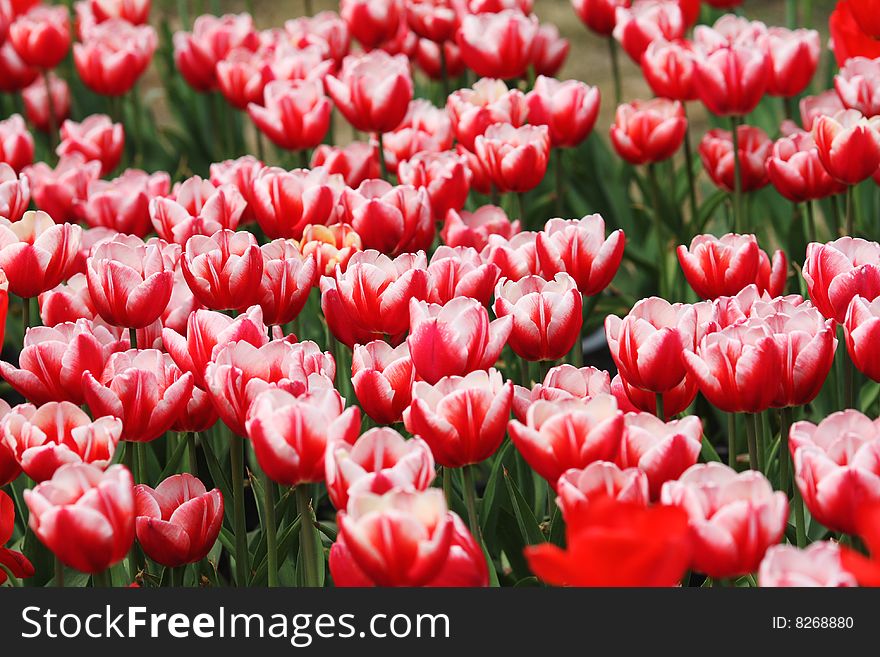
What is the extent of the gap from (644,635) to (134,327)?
868mm

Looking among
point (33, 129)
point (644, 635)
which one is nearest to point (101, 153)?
point (33, 129)

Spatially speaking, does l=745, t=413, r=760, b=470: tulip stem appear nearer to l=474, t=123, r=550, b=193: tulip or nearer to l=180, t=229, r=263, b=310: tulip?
l=180, t=229, r=263, b=310: tulip

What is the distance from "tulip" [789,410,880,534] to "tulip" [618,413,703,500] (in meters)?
0.09

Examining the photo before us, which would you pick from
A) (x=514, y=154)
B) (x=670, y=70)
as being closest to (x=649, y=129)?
(x=670, y=70)

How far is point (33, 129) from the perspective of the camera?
3490 millimetres

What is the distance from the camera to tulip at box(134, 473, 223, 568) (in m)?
1.36

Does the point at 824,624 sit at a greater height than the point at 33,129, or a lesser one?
lesser

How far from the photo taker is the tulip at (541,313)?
1501 millimetres

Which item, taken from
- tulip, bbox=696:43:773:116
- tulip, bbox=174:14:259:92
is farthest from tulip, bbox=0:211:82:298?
tulip, bbox=174:14:259:92

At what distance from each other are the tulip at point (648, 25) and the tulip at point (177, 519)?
1.60m

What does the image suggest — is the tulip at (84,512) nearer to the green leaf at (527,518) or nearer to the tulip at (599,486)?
the tulip at (599,486)

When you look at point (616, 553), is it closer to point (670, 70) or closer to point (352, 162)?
point (352, 162)

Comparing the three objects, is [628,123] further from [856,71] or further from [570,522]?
[570,522]

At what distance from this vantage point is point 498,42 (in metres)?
2.52
